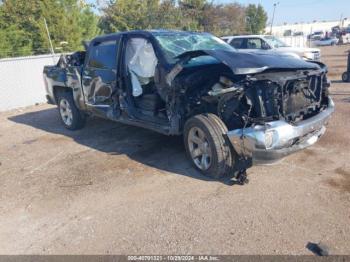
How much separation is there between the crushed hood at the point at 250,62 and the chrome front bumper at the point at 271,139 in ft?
2.13

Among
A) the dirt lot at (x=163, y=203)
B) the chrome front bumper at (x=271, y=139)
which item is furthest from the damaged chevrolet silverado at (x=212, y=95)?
the dirt lot at (x=163, y=203)

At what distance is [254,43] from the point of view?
13.5m

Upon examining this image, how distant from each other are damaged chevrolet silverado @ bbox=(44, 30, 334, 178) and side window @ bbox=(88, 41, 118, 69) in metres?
0.02

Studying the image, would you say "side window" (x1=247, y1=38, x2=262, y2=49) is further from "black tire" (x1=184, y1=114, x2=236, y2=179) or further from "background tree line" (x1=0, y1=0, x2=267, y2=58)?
"black tire" (x1=184, y1=114, x2=236, y2=179)

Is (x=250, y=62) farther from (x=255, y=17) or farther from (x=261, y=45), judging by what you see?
(x=255, y=17)

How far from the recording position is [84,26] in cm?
1636

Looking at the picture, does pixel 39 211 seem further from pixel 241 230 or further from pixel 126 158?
pixel 241 230

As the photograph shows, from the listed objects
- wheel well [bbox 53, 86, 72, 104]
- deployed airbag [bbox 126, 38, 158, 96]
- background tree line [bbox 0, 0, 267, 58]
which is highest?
background tree line [bbox 0, 0, 267, 58]

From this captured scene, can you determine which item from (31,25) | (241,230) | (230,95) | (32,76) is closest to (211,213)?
(241,230)

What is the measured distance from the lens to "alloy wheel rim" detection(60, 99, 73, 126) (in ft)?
22.9

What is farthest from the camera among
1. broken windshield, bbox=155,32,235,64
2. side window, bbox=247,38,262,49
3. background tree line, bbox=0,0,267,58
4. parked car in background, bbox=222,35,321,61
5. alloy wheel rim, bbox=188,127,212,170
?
background tree line, bbox=0,0,267,58

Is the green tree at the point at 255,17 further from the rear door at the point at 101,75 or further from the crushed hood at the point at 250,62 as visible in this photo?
the crushed hood at the point at 250,62

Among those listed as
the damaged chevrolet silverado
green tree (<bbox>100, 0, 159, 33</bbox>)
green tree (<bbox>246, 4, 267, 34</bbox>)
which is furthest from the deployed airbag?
green tree (<bbox>246, 4, 267, 34</bbox>)

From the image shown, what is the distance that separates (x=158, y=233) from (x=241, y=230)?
0.80 metres
